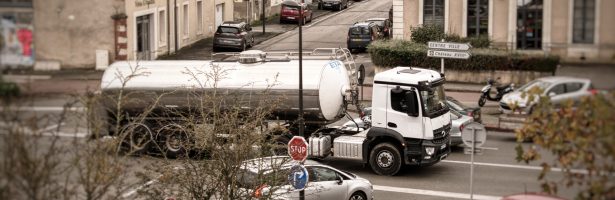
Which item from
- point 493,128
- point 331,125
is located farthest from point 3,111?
point 331,125

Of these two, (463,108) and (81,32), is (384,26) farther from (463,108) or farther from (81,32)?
(81,32)

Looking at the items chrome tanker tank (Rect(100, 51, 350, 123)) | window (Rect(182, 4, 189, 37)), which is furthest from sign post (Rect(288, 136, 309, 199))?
window (Rect(182, 4, 189, 37))

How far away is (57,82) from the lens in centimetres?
1076

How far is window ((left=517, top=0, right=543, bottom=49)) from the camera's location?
456 inches

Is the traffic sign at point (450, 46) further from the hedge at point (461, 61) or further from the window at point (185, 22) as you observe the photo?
the window at point (185, 22)

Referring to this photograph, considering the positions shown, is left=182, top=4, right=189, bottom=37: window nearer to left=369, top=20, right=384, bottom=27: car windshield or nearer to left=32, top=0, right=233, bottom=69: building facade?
left=369, top=20, right=384, bottom=27: car windshield

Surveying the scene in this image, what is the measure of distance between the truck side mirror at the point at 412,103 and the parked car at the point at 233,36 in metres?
12.0

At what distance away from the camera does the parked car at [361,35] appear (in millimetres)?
39406

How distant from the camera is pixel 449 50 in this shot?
18641 millimetres

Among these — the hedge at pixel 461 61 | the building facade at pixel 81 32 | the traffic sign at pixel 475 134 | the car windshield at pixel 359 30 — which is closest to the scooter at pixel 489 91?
the hedge at pixel 461 61

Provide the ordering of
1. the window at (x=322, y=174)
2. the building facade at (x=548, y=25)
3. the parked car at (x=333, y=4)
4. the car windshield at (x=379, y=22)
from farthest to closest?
the parked car at (x=333, y=4)
the car windshield at (x=379, y=22)
the window at (x=322, y=174)
the building facade at (x=548, y=25)

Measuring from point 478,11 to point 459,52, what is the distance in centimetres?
142

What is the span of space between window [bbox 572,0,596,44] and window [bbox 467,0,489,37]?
129 inches

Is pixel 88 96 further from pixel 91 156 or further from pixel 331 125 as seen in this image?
pixel 331 125
